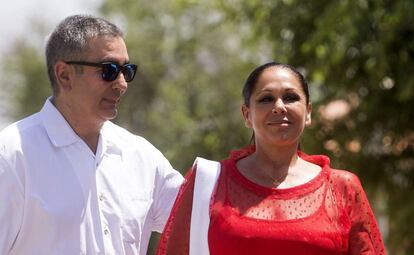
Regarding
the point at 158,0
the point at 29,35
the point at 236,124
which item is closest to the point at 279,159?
the point at 236,124

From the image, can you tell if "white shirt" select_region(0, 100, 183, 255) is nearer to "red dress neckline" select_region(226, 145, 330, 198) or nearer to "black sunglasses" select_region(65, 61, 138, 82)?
"black sunglasses" select_region(65, 61, 138, 82)

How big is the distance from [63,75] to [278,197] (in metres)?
1.23

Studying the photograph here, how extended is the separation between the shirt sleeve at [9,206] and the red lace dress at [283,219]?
639mm

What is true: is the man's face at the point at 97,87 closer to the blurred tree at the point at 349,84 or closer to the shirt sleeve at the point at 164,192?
the shirt sleeve at the point at 164,192

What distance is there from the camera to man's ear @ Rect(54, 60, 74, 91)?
16.3 feet

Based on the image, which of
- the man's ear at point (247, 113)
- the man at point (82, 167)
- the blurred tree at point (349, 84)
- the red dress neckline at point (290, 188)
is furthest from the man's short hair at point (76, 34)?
the blurred tree at point (349, 84)

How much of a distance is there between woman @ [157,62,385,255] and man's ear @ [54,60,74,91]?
80cm

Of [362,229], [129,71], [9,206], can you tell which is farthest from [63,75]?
[362,229]

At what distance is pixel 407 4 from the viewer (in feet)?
32.6

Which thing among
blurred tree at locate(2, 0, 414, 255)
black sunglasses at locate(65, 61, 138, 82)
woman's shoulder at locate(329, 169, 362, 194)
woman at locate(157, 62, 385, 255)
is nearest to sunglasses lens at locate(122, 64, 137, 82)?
black sunglasses at locate(65, 61, 138, 82)

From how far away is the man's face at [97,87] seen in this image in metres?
4.89

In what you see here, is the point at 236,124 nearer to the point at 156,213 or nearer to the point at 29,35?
the point at 156,213

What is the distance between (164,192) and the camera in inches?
203

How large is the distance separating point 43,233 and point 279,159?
3.53 feet
